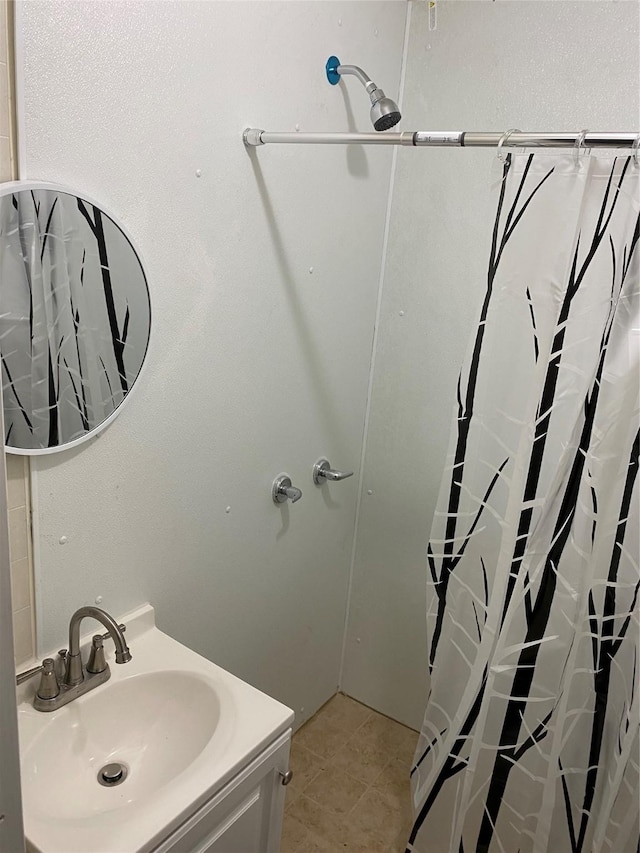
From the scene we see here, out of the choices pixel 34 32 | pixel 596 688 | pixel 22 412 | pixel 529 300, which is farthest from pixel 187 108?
pixel 596 688

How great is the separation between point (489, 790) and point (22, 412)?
1.39m

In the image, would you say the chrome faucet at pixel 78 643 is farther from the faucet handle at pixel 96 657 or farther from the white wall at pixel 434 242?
the white wall at pixel 434 242

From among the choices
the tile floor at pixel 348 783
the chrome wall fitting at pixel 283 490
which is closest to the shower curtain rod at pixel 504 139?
the chrome wall fitting at pixel 283 490

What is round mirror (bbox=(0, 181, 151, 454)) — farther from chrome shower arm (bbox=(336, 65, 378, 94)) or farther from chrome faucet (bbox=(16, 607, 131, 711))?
chrome shower arm (bbox=(336, 65, 378, 94))

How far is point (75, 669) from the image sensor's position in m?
1.31

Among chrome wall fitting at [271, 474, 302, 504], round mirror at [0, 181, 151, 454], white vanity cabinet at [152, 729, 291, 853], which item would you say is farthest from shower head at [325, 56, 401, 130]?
white vanity cabinet at [152, 729, 291, 853]

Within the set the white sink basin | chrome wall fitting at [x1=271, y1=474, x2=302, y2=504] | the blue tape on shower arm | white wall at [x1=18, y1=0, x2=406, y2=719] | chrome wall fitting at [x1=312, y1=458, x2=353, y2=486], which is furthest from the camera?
chrome wall fitting at [x1=312, y1=458, x2=353, y2=486]

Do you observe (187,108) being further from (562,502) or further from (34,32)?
(562,502)

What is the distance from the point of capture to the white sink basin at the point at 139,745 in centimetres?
106

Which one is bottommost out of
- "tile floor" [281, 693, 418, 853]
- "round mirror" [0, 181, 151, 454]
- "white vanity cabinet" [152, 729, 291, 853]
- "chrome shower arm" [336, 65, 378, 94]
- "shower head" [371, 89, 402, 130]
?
"tile floor" [281, 693, 418, 853]

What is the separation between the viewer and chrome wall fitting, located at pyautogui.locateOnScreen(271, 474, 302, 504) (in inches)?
72.4

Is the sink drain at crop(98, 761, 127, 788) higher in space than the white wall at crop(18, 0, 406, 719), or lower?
lower

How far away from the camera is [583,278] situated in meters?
1.31

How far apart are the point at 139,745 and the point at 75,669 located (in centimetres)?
21
